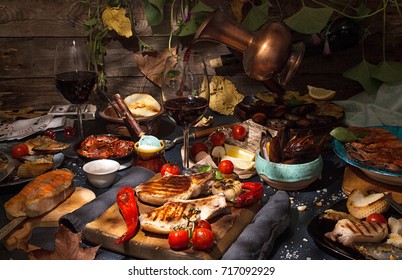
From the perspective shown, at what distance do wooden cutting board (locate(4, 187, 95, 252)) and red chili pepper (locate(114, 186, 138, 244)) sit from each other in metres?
0.13

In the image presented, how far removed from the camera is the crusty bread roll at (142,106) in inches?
65.1

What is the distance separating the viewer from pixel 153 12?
202 cm

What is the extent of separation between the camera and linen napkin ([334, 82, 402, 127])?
1.77 m

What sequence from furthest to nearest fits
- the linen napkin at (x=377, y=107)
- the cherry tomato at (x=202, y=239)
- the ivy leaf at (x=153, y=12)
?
the ivy leaf at (x=153, y=12), the linen napkin at (x=377, y=107), the cherry tomato at (x=202, y=239)

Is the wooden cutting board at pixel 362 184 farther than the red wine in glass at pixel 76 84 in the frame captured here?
No

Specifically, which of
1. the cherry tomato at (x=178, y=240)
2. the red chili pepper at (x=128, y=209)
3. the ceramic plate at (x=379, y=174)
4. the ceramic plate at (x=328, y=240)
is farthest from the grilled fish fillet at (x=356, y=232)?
A: the red chili pepper at (x=128, y=209)

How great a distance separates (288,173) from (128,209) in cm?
42

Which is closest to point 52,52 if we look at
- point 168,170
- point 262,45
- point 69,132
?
point 69,132

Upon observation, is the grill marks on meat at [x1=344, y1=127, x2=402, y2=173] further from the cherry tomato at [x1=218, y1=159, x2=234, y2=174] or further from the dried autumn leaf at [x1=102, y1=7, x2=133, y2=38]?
the dried autumn leaf at [x1=102, y1=7, x2=133, y2=38]

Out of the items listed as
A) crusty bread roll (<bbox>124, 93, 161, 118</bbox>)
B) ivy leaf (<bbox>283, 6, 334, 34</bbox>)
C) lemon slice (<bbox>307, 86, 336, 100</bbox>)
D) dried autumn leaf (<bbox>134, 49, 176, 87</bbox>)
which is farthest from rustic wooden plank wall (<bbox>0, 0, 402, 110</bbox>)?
crusty bread roll (<bbox>124, 93, 161, 118</bbox>)

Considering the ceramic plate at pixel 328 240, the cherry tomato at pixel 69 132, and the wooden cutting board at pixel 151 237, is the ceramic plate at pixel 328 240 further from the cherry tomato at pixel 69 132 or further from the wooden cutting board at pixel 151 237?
the cherry tomato at pixel 69 132

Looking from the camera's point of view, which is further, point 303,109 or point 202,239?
point 303,109

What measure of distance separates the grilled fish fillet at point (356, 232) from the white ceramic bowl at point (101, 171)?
1.87 ft

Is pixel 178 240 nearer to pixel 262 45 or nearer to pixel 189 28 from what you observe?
pixel 262 45
